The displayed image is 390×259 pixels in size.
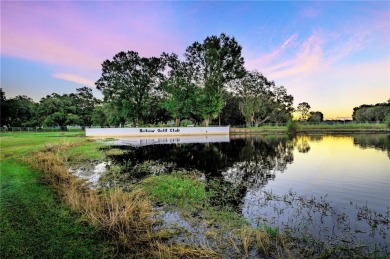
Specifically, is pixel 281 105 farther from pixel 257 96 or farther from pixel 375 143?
pixel 375 143

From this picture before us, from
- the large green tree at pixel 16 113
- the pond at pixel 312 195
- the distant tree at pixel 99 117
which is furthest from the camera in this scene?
the distant tree at pixel 99 117

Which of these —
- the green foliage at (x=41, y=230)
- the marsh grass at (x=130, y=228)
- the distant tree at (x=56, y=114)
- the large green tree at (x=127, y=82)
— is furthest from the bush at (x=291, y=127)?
the green foliage at (x=41, y=230)

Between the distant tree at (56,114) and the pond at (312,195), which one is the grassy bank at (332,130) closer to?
the pond at (312,195)

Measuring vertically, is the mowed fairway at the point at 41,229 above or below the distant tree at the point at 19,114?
below

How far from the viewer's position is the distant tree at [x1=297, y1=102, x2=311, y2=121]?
3863 inches

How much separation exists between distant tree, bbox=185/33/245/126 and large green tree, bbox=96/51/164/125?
10.1 meters

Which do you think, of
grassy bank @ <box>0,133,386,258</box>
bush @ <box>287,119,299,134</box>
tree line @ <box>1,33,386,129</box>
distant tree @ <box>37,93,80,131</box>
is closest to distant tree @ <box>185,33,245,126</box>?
tree line @ <box>1,33,386,129</box>

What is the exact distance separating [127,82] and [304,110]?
240 ft

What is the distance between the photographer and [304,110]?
3873 inches

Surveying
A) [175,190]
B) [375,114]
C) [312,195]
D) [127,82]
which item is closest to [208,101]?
[127,82]

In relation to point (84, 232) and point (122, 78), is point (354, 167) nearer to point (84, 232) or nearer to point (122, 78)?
point (84, 232)

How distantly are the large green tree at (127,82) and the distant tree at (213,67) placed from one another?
10.1 meters

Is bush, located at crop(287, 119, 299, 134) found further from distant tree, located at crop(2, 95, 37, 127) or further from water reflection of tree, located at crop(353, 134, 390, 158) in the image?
distant tree, located at crop(2, 95, 37, 127)

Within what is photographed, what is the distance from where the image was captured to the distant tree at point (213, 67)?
5397 centimetres
